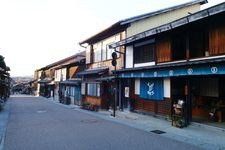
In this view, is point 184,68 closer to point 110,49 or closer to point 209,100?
point 209,100

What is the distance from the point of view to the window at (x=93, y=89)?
2775cm

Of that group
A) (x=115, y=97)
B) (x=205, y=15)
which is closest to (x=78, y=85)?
(x=115, y=97)

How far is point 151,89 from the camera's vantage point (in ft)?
63.0

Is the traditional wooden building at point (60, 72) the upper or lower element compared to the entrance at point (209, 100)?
upper

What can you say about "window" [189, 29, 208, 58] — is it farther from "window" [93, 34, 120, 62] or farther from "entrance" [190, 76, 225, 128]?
"window" [93, 34, 120, 62]

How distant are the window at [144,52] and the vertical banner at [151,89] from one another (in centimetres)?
169

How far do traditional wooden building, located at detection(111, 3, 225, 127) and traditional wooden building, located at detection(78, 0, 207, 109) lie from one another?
1.36 m

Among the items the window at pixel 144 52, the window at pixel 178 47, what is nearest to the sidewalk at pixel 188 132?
the window at pixel 178 47

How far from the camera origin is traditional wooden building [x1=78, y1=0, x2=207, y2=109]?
23016 millimetres

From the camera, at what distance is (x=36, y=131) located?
14297 mm

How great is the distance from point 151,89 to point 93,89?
11034mm

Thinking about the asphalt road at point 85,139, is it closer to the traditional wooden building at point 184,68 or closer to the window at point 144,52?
the traditional wooden building at point 184,68

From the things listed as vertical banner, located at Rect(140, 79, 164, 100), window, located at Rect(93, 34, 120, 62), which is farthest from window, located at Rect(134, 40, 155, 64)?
window, located at Rect(93, 34, 120, 62)

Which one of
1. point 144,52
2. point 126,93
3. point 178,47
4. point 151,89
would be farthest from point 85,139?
point 126,93
